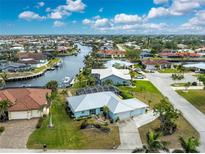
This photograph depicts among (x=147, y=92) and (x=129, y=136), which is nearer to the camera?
(x=129, y=136)

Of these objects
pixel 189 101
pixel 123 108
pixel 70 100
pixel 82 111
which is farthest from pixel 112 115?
pixel 189 101

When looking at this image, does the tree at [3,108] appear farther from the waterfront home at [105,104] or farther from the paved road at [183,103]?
the paved road at [183,103]

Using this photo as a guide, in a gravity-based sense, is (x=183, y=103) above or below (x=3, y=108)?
below

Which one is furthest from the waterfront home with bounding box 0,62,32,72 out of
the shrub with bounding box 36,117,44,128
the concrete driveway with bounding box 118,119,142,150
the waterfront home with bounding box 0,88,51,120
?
the concrete driveway with bounding box 118,119,142,150

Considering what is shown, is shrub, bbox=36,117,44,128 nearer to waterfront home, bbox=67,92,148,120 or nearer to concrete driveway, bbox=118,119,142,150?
waterfront home, bbox=67,92,148,120

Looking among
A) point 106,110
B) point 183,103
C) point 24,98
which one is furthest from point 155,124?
point 24,98

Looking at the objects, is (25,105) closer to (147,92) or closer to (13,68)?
(147,92)

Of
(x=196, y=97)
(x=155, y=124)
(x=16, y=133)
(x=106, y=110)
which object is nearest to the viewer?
(x=16, y=133)
